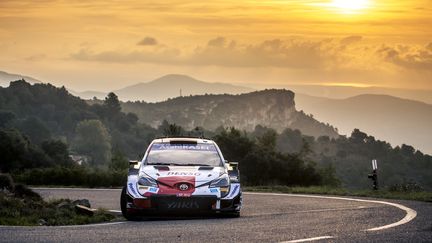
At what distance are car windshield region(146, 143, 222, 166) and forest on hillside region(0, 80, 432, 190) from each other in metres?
4.58

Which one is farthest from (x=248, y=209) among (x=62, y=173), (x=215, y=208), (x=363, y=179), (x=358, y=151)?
(x=358, y=151)

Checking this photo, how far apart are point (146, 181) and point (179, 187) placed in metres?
0.70

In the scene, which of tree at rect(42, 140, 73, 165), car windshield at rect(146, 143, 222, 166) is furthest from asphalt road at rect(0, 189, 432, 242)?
tree at rect(42, 140, 73, 165)

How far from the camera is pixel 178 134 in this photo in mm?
54688

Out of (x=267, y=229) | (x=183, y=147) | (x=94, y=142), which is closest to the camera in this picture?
(x=267, y=229)

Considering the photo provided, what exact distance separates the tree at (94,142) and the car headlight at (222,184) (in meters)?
148

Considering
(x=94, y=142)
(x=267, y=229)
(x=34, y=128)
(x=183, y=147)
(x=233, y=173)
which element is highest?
(x=34, y=128)

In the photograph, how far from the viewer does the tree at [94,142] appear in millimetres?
172250

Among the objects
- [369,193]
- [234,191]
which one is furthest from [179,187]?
[369,193]

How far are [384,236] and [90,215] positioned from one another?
7.35m

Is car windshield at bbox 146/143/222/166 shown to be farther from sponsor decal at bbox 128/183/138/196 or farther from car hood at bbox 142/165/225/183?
sponsor decal at bbox 128/183/138/196

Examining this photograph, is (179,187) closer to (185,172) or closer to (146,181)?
(185,172)

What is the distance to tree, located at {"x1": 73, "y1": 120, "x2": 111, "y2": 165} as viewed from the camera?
17225 cm

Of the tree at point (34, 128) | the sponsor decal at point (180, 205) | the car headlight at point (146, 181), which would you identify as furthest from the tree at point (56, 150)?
the tree at point (34, 128)
